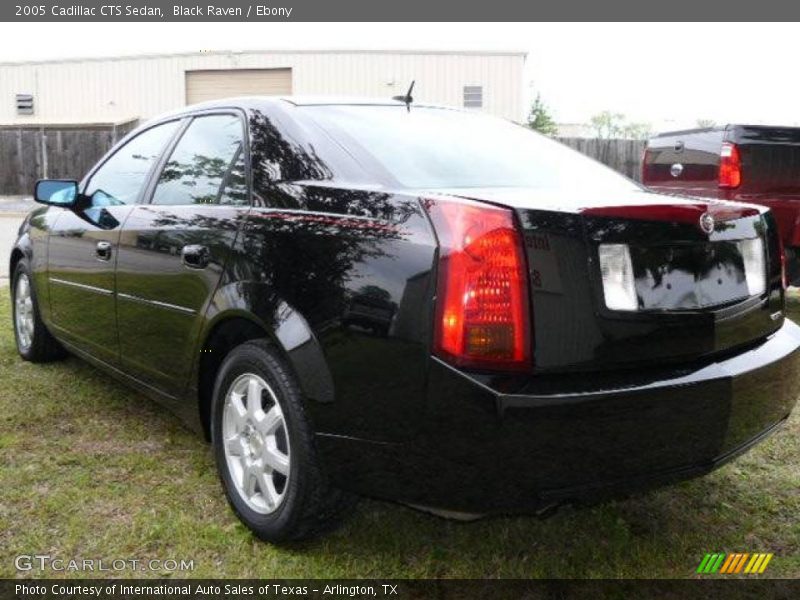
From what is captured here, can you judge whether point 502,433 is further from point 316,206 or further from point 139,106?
point 139,106

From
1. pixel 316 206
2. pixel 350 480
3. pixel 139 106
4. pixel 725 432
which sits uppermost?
pixel 139 106

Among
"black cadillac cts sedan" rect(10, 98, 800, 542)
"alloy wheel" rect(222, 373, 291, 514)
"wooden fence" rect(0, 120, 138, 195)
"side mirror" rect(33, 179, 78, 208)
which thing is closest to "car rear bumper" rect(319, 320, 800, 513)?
"black cadillac cts sedan" rect(10, 98, 800, 542)

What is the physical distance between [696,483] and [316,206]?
75.9 inches

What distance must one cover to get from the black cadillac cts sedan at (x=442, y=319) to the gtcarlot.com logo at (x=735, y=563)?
42 centimetres

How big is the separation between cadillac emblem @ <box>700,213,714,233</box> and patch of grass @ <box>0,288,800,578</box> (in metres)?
1.03

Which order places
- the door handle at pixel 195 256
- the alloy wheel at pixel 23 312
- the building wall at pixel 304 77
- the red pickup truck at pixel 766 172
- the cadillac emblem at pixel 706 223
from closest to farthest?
the cadillac emblem at pixel 706 223 → the door handle at pixel 195 256 → the alloy wheel at pixel 23 312 → the red pickup truck at pixel 766 172 → the building wall at pixel 304 77

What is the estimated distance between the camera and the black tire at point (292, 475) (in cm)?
237

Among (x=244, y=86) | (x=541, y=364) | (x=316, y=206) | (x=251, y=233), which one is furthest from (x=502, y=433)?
(x=244, y=86)

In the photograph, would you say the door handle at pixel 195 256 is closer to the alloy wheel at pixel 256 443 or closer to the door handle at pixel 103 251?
the alloy wheel at pixel 256 443

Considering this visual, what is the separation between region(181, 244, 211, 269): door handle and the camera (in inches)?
110

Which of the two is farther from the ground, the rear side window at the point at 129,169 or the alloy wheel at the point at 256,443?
the rear side window at the point at 129,169

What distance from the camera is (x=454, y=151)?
9.36 feet

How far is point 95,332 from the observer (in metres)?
3.81

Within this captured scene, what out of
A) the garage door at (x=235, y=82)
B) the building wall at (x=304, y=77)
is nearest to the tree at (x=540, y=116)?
the building wall at (x=304, y=77)
